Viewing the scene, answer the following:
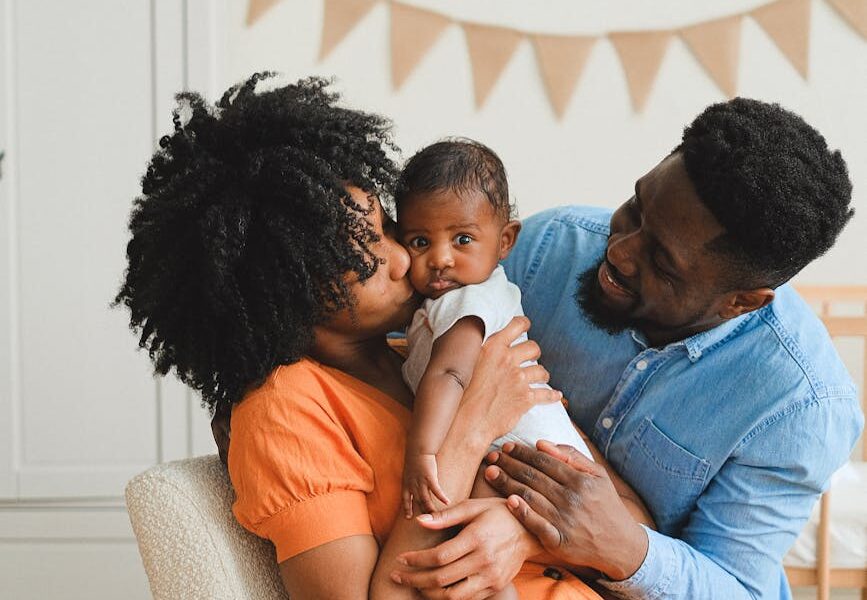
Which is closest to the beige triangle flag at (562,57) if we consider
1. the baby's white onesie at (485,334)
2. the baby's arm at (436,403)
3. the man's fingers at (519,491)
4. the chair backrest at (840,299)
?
the chair backrest at (840,299)

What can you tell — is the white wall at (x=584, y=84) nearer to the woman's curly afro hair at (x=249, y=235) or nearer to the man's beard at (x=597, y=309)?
the man's beard at (x=597, y=309)

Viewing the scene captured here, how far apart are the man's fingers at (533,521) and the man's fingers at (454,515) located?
0.12ft

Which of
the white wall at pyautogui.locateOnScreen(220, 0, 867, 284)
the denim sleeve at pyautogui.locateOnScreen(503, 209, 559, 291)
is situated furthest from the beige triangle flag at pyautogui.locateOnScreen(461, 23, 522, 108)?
the denim sleeve at pyautogui.locateOnScreen(503, 209, 559, 291)

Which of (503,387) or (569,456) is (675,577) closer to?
(569,456)

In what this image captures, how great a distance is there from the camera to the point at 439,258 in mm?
1283

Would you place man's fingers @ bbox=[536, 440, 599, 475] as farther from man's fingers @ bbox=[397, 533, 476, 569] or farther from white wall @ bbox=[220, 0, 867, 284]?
white wall @ bbox=[220, 0, 867, 284]

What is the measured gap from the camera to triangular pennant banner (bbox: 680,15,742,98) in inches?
123

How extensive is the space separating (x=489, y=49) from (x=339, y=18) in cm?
52

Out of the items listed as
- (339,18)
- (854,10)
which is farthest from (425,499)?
(854,10)

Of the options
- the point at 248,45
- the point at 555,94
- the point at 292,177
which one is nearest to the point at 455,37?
the point at 555,94

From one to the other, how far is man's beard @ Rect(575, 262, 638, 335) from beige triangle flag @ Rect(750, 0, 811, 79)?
2063 mm

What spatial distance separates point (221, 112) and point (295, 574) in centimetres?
59

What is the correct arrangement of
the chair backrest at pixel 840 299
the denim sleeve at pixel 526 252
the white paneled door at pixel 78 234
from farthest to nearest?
the chair backrest at pixel 840 299, the white paneled door at pixel 78 234, the denim sleeve at pixel 526 252

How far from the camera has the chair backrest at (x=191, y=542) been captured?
3.64 ft
